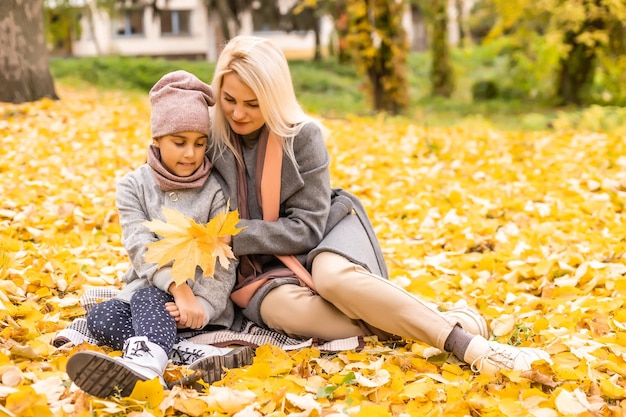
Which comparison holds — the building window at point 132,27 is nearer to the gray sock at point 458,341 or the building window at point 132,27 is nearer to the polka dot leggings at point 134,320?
the polka dot leggings at point 134,320

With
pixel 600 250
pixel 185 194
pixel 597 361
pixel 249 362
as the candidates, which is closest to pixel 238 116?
pixel 185 194

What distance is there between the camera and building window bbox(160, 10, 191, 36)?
2922 cm

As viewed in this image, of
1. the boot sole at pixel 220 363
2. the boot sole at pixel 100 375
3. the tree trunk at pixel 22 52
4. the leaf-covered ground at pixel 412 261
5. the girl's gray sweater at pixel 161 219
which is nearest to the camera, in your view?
the boot sole at pixel 100 375

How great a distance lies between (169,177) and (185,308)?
496 millimetres

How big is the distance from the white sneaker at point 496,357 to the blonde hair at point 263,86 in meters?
0.99

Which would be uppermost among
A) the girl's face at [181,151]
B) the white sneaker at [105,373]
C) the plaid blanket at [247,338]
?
the girl's face at [181,151]

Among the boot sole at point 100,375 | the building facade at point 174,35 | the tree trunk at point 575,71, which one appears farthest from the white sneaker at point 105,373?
the building facade at point 174,35

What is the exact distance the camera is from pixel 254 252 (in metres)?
2.66

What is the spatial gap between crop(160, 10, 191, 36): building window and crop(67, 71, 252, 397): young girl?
28.0 m

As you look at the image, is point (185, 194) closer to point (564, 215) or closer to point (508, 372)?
point (508, 372)

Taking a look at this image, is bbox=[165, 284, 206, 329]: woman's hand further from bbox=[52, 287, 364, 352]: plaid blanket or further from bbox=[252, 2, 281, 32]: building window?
bbox=[252, 2, 281, 32]: building window

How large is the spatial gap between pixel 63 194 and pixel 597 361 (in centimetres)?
342

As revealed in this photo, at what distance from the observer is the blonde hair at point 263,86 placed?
2.59 metres

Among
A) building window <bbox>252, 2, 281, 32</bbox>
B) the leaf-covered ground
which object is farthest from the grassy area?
building window <bbox>252, 2, 281, 32</bbox>
